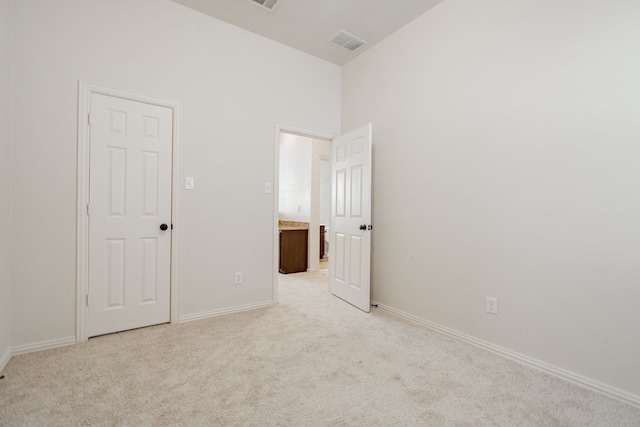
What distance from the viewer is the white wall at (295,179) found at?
5360mm

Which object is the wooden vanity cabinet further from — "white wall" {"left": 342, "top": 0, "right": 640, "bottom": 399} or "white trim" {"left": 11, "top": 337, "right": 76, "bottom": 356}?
"white trim" {"left": 11, "top": 337, "right": 76, "bottom": 356}

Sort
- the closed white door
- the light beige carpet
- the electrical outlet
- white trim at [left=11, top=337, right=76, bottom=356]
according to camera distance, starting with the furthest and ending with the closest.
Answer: the closed white door → the electrical outlet → white trim at [left=11, top=337, right=76, bottom=356] → the light beige carpet

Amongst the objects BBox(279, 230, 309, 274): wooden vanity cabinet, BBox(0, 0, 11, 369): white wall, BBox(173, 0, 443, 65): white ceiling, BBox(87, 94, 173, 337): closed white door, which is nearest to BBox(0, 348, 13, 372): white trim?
BBox(0, 0, 11, 369): white wall

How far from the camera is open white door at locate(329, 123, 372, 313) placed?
9.91 feet

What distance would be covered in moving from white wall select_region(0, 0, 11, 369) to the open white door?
2.83 m

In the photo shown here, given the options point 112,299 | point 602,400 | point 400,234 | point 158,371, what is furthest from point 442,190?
point 112,299

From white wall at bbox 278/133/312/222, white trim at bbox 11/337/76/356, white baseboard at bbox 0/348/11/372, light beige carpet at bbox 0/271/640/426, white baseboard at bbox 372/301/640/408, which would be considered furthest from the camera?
white wall at bbox 278/133/312/222

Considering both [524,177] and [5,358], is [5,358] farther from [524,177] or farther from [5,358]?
[524,177]

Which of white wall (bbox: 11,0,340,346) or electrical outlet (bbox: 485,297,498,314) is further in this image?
electrical outlet (bbox: 485,297,498,314)

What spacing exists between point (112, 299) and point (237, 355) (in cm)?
124

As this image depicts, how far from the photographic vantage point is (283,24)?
2.91m

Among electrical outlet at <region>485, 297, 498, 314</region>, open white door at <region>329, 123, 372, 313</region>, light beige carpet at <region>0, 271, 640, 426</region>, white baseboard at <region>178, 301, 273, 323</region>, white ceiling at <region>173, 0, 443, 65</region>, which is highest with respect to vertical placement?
white ceiling at <region>173, 0, 443, 65</region>

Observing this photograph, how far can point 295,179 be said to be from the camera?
5809mm

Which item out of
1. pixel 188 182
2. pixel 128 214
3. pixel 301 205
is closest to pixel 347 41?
pixel 188 182
